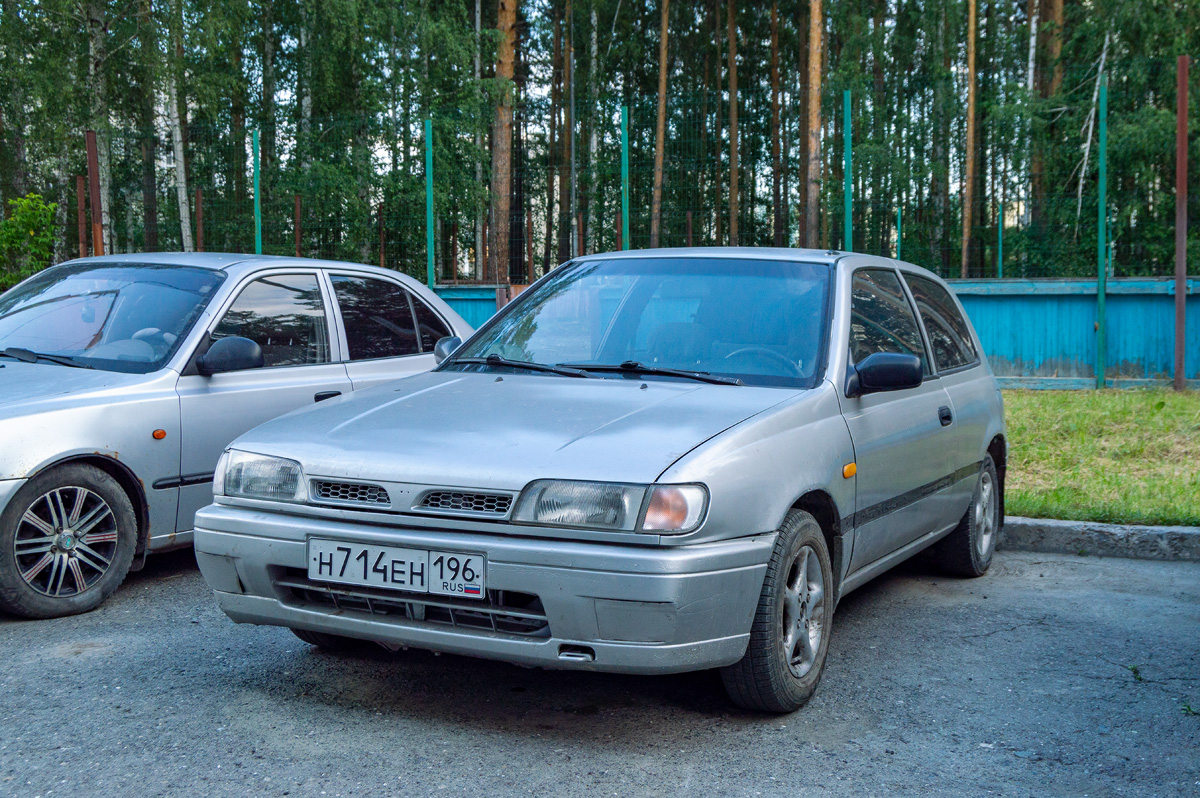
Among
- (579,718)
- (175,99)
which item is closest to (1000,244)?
(579,718)

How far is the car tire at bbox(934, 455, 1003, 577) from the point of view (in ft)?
17.3

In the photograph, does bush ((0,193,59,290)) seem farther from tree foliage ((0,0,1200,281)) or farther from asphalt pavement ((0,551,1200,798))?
asphalt pavement ((0,551,1200,798))

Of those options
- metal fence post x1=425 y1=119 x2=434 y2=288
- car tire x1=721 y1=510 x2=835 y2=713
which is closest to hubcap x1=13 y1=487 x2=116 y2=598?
car tire x1=721 y1=510 x2=835 y2=713

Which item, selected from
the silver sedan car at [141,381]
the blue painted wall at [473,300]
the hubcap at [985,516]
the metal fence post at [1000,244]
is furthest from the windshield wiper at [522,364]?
the metal fence post at [1000,244]

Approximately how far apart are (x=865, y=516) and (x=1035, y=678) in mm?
831

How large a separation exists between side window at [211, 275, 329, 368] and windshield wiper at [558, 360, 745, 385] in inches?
80.2

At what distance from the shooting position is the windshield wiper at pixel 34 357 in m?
4.97

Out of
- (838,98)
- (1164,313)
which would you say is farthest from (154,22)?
(1164,313)

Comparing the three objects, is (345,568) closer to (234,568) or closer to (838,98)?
(234,568)

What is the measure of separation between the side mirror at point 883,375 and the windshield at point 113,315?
309 cm

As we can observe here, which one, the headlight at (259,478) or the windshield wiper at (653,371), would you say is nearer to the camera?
the headlight at (259,478)

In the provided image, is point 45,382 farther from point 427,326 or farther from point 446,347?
point 427,326

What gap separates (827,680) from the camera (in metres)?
3.85

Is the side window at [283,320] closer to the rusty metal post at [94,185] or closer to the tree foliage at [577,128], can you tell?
the rusty metal post at [94,185]
